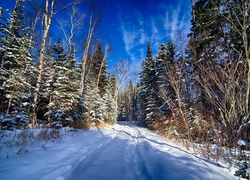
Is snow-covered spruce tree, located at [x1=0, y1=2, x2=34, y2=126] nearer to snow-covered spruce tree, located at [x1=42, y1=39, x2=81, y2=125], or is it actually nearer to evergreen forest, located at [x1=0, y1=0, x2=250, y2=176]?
evergreen forest, located at [x1=0, y1=0, x2=250, y2=176]

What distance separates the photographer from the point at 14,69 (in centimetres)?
721

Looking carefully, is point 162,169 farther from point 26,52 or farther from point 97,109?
point 97,109

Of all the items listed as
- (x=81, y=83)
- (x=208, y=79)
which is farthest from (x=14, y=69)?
(x=208, y=79)

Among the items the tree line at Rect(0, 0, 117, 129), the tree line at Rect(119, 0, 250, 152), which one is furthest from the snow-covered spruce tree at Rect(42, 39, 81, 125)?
the tree line at Rect(119, 0, 250, 152)

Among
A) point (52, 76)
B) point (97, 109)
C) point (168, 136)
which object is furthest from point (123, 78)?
point (168, 136)

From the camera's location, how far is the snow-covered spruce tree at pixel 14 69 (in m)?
6.88

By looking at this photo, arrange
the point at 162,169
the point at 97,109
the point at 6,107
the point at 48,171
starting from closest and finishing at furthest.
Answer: the point at 48,171 < the point at 162,169 < the point at 6,107 < the point at 97,109

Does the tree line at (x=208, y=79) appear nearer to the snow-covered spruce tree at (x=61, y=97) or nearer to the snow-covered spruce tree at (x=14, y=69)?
the snow-covered spruce tree at (x=61, y=97)

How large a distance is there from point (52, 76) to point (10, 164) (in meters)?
7.53

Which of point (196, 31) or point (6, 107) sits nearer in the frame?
point (6, 107)

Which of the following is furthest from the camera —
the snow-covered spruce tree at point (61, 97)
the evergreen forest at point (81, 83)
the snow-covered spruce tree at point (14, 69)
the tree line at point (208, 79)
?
the snow-covered spruce tree at point (61, 97)

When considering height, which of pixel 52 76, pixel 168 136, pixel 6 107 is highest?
pixel 52 76

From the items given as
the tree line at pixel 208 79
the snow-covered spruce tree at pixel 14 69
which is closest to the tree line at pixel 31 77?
the snow-covered spruce tree at pixel 14 69

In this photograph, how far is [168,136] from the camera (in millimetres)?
7016
